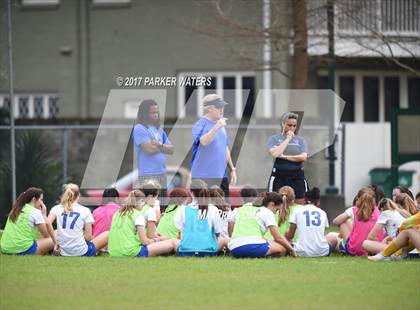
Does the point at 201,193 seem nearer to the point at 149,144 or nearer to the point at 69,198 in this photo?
the point at 149,144

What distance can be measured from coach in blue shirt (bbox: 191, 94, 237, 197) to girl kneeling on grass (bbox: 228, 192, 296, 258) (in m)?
1.05

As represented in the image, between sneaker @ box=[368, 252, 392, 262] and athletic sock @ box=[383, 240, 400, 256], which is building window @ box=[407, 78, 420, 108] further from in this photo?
athletic sock @ box=[383, 240, 400, 256]

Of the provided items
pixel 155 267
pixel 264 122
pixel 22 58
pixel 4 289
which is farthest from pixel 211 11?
pixel 4 289

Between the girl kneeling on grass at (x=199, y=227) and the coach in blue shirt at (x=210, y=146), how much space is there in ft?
1.53

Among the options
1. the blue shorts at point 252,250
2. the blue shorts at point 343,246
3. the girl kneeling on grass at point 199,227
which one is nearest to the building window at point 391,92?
the blue shorts at point 343,246

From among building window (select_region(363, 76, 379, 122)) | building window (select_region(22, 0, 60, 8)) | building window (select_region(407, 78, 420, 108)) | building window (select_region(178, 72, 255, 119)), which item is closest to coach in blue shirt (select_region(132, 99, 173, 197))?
building window (select_region(178, 72, 255, 119))

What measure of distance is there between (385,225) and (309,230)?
994 millimetres

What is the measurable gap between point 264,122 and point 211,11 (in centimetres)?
321

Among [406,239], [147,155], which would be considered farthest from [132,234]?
[406,239]

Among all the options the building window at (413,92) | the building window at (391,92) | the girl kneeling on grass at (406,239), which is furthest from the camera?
the building window at (413,92)

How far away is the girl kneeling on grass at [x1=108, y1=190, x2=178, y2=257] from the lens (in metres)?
14.4

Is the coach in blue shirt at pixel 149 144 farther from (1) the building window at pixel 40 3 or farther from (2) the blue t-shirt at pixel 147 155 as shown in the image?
(1) the building window at pixel 40 3

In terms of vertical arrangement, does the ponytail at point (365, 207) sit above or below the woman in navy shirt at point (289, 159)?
below

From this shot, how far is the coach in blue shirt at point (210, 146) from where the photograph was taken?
14898 mm
